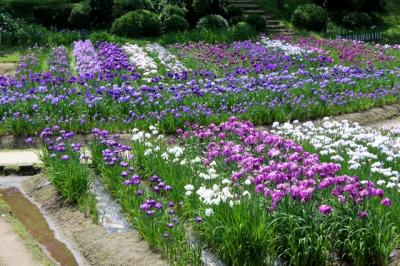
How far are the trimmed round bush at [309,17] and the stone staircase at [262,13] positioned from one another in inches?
31.2

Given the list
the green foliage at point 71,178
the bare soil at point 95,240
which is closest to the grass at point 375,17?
the green foliage at point 71,178

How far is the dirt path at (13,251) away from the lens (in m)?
7.85

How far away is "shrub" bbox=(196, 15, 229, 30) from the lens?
25766 millimetres

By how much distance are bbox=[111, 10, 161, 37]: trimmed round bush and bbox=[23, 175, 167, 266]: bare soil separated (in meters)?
15.3

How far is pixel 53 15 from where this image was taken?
87.8 feet

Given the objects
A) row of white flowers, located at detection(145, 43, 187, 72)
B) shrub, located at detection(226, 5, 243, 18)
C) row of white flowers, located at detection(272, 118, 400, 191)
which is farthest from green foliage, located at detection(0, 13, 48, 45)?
row of white flowers, located at detection(272, 118, 400, 191)

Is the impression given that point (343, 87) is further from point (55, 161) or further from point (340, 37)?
point (340, 37)

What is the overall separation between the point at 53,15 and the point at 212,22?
680 centimetres

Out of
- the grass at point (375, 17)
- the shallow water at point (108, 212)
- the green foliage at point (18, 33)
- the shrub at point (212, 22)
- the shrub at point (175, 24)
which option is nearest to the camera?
the shallow water at point (108, 212)

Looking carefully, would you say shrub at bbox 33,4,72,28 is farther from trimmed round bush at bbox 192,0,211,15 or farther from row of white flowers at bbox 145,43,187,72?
row of white flowers at bbox 145,43,187,72

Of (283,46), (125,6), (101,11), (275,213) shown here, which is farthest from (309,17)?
(275,213)

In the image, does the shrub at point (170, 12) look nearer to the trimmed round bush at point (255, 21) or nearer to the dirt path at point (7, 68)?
the trimmed round bush at point (255, 21)

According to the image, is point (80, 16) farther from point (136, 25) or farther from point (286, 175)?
point (286, 175)

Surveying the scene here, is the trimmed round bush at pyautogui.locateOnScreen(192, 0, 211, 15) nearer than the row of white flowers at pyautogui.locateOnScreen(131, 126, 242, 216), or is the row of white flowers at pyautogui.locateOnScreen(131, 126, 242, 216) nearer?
the row of white flowers at pyautogui.locateOnScreen(131, 126, 242, 216)
